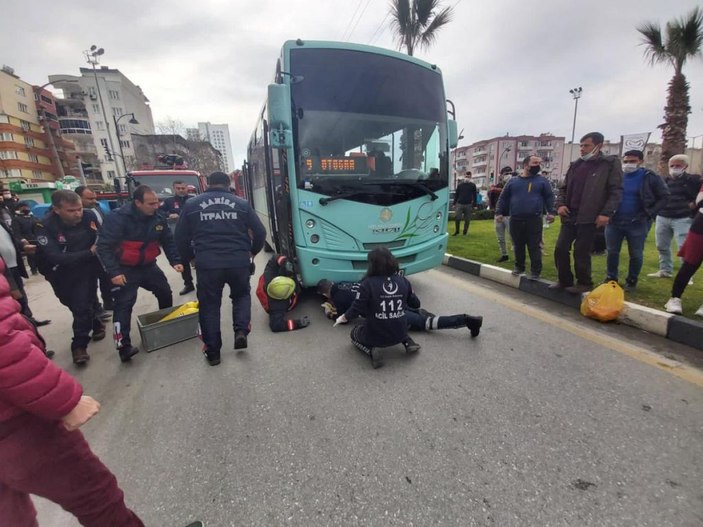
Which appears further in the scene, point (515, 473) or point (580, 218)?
point (580, 218)

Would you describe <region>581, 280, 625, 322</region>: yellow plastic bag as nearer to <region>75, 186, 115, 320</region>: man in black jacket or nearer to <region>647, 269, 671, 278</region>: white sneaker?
<region>647, 269, 671, 278</region>: white sneaker

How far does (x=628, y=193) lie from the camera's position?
430 centimetres

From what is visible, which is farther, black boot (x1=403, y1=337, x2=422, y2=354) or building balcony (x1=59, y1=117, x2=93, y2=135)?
building balcony (x1=59, y1=117, x2=93, y2=135)

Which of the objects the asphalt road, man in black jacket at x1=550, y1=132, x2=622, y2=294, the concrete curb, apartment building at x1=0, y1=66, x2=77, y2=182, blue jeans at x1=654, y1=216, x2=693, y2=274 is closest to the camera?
the asphalt road

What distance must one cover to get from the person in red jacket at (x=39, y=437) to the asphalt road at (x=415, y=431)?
1.88 feet

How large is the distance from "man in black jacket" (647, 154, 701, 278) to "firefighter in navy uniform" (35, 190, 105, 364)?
7.73 m

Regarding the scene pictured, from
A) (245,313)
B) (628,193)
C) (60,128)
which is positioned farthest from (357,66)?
(60,128)

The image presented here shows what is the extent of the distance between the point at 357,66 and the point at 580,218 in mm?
3511

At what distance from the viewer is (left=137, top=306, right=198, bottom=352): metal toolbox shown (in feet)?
11.7

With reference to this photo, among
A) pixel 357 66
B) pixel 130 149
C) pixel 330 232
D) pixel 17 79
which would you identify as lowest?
pixel 330 232

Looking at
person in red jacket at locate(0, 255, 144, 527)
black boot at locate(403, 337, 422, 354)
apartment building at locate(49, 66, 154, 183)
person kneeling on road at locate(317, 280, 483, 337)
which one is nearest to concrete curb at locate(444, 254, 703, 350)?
person kneeling on road at locate(317, 280, 483, 337)

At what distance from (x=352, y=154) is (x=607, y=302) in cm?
350

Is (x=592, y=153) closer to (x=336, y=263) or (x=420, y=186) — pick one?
(x=420, y=186)

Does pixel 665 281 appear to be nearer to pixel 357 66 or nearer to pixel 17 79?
pixel 357 66
